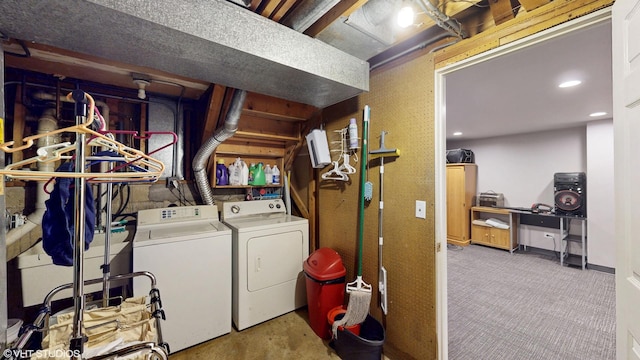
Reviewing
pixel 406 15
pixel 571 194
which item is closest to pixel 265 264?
pixel 406 15

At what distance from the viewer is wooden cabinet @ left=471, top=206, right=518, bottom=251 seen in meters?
4.64

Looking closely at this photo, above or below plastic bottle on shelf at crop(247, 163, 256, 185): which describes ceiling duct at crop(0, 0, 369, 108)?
above

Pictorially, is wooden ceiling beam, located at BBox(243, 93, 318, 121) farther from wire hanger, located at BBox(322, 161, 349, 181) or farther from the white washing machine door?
the white washing machine door

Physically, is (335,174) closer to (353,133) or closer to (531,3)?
(353,133)

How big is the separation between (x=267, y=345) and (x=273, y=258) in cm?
70

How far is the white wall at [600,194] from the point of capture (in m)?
3.64

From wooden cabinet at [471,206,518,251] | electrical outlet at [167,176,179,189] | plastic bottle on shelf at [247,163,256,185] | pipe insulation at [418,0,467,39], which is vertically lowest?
wooden cabinet at [471,206,518,251]

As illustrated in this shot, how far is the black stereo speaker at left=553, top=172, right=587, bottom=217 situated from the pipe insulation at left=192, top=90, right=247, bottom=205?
17.3 ft

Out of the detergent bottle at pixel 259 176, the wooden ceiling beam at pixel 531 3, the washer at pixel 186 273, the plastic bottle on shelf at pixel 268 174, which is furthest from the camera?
the plastic bottle on shelf at pixel 268 174

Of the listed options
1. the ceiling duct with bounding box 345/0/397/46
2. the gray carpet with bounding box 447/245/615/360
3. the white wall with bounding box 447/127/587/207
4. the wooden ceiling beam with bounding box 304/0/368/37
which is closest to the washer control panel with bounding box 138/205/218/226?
the wooden ceiling beam with bounding box 304/0/368/37

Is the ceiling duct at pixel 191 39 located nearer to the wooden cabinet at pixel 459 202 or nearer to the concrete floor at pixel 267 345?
the concrete floor at pixel 267 345

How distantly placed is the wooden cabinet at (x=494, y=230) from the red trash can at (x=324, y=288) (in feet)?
14.0

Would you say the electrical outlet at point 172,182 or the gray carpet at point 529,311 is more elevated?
the electrical outlet at point 172,182

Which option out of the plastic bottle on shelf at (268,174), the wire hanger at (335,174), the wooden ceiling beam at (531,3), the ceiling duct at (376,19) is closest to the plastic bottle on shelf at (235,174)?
the plastic bottle on shelf at (268,174)
